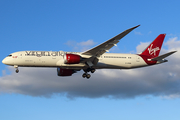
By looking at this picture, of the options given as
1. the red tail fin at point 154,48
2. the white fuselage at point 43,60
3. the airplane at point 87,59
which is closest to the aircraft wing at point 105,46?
the airplane at point 87,59

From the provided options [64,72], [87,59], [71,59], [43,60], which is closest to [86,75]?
[64,72]

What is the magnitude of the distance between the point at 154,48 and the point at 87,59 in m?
15.8

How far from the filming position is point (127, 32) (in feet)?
152

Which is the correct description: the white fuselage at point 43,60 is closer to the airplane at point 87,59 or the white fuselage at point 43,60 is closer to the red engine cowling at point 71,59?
the airplane at point 87,59

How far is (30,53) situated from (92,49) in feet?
36.9

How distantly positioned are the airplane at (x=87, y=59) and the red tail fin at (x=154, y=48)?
0.86m

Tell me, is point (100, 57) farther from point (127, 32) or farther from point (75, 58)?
point (127, 32)

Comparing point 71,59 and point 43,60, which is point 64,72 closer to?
point 43,60

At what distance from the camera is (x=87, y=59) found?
54469mm

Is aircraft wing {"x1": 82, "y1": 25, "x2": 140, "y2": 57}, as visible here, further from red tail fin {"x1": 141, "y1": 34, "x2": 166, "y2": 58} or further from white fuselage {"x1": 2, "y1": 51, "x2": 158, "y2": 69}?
red tail fin {"x1": 141, "y1": 34, "x2": 166, "y2": 58}

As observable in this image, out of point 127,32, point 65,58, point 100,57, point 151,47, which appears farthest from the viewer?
point 151,47

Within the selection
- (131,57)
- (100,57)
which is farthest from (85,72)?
(131,57)

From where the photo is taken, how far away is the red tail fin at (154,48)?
61.4 metres

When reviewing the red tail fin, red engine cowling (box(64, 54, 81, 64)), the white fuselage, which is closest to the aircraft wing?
the white fuselage
